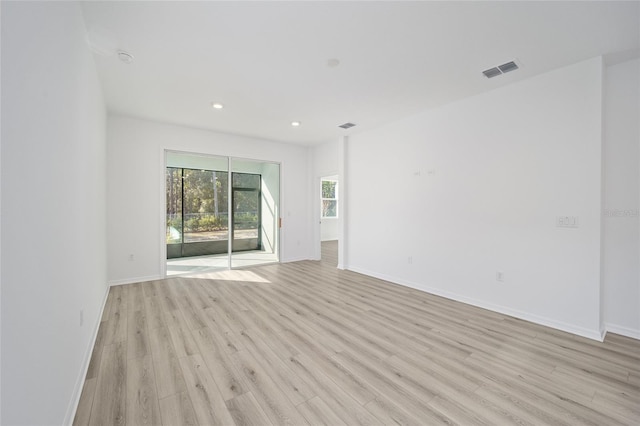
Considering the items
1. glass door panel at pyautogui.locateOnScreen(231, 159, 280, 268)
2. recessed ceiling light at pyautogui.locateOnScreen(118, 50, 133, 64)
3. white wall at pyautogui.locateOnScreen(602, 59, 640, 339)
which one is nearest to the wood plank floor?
white wall at pyautogui.locateOnScreen(602, 59, 640, 339)

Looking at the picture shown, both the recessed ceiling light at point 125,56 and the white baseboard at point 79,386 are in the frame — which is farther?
the recessed ceiling light at point 125,56

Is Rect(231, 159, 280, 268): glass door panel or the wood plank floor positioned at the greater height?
Rect(231, 159, 280, 268): glass door panel

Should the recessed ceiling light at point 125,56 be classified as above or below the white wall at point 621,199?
above

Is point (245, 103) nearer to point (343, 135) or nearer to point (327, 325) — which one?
point (343, 135)

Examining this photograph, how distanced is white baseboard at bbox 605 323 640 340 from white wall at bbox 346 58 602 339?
1.10 feet

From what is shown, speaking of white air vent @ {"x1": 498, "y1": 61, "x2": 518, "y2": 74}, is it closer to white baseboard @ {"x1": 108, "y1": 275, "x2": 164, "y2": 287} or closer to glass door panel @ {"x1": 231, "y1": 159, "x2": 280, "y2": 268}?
glass door panel @ {"x1": 231, "y1": 159, "x2": 280, "y2": 268}

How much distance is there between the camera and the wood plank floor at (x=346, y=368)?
66.5 inches

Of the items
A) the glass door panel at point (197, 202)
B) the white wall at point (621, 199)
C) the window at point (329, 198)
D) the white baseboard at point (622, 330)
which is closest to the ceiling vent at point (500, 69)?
the white wall at point (621, 199)

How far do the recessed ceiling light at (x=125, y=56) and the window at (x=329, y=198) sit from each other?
26.5 ft

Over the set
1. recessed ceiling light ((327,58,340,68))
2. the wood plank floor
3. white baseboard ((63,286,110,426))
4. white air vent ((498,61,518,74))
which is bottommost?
the wood plank floor

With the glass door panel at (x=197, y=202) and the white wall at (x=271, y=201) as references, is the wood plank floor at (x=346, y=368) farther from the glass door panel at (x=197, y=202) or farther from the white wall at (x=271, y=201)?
the white wall at (x=271, y=201)

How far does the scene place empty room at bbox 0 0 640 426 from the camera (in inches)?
58.2

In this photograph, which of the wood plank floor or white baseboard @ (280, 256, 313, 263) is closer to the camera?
the wood plank floor

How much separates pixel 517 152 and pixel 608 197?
97 cm
